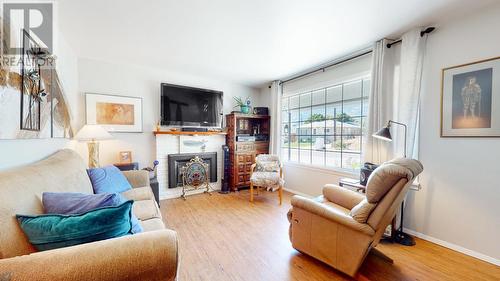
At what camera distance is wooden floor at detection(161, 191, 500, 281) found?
163cm

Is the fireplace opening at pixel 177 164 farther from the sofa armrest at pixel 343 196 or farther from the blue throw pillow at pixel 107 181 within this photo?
the sofa armrest at pixel 343 196

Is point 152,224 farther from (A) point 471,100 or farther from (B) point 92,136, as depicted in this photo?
(A) point 471,100

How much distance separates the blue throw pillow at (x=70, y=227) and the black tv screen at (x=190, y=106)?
2.76m

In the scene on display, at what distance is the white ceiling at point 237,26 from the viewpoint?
1812mm

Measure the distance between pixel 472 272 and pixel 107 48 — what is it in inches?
185

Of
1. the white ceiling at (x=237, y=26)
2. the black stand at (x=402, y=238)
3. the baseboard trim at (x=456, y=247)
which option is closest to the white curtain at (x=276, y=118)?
the white ceiling at (x=237, y=26)

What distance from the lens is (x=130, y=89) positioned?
11.1 ft

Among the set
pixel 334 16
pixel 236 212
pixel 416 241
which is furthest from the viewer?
pixel 236 212

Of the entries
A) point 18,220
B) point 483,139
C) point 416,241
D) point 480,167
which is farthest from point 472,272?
point 18,220

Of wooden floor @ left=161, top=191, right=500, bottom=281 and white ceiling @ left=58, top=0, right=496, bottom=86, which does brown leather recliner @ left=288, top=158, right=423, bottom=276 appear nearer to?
wooden floor @ left=161, top=191, right=500, bottom=281

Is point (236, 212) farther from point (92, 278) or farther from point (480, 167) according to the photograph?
point (480, 167)

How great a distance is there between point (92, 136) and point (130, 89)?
1161mm

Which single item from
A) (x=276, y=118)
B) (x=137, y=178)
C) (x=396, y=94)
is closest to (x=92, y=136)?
(x=137, y=178)

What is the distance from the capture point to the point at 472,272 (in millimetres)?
1682
